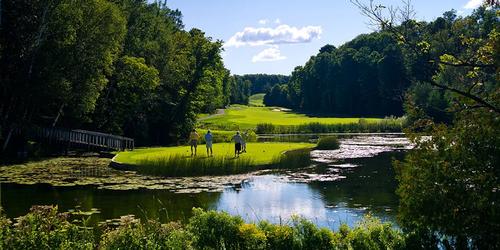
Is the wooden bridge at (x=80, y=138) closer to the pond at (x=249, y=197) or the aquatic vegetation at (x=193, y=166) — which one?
the aquatic vegetation at (x=193, y=166)

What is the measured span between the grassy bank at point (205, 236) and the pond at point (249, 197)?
608 cm

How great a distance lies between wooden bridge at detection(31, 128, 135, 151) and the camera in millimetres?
40469

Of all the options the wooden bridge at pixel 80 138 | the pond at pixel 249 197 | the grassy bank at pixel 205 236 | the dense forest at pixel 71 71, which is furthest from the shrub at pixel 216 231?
the wooden bridge at pixel 80 138

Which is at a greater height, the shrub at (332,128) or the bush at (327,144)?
the shrub at (332,128)

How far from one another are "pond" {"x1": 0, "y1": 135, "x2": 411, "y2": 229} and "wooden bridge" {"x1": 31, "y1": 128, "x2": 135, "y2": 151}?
1368 cm

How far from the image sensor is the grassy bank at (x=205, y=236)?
9.00 m

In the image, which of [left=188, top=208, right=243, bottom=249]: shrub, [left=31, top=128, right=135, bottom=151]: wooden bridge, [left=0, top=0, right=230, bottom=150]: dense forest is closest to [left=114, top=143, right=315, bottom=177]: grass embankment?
[left=31, top=128, right=135, bottom=151]: wooden bridge

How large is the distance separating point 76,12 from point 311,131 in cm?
4126

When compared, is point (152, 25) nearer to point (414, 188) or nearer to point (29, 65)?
point (29, 65)

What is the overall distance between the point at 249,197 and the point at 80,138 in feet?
77.7

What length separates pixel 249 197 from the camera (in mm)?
22438

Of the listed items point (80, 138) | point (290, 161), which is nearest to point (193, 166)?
point (290, 161)

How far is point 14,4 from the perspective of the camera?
37594mm

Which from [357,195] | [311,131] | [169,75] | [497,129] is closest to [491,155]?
[497,129]
